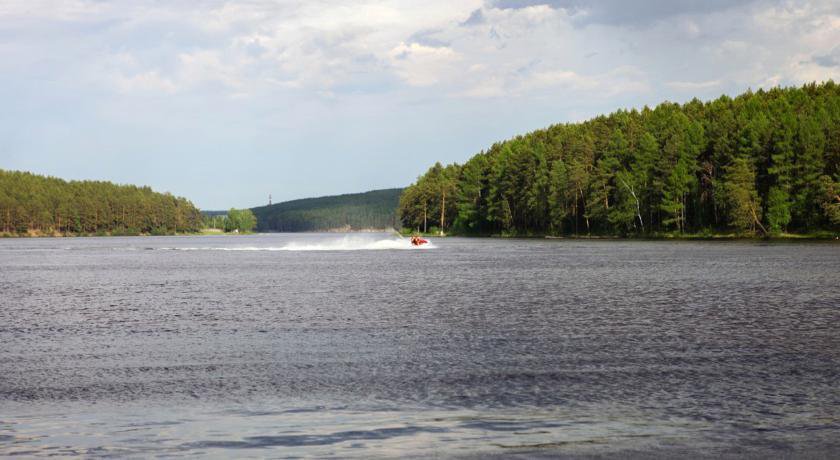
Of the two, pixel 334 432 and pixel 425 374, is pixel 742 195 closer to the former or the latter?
pixel 425 374

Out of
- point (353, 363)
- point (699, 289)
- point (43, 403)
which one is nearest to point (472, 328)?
point (353, 363)

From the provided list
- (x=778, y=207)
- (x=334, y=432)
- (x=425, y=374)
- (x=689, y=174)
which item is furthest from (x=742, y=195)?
(x=334, y=432)

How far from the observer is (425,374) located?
1828 centimetres

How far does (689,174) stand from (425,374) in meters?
130

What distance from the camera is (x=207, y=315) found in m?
31.2

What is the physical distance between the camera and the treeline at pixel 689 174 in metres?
122

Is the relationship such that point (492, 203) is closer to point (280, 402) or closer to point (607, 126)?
point (607, 126)

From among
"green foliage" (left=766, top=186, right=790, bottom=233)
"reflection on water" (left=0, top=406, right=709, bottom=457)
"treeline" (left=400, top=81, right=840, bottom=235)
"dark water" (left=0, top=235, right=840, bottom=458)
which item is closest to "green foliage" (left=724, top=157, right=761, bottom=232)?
"treeline" (left=400, top=81, right=840, bottom=235)

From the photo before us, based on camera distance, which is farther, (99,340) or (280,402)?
(99,340)

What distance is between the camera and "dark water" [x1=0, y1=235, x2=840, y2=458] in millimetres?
12461

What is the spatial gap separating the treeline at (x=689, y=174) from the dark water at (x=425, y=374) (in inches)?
3548

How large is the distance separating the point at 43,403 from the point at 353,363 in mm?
7179

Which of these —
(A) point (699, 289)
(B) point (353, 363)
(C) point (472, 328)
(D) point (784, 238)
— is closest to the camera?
(B) point (353, 363)

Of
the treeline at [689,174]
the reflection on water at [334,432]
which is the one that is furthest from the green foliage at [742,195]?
the reflection on water at [334,432]
